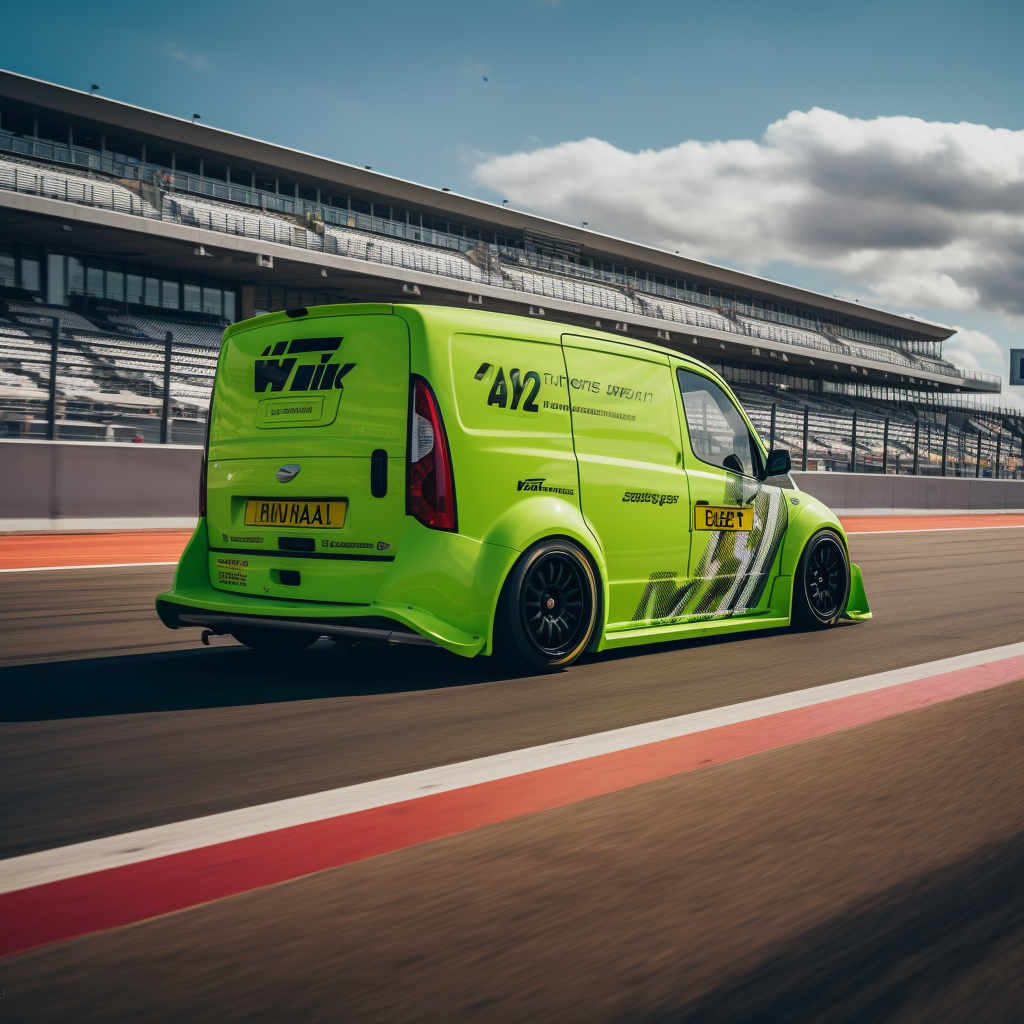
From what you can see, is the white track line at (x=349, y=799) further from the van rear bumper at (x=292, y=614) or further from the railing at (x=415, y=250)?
the railing at (x=415, y=250)

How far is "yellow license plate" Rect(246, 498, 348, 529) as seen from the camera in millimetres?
5375

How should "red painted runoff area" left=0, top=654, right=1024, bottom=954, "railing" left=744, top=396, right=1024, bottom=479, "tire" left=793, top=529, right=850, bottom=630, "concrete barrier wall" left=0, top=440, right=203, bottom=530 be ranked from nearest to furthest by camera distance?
"red painted runoff area" left=0, top=654, right=1024, bottom=954, "tire" left=793, top=529, right=850, bottom=630, "concrete barrier wall" left=0, top=440, right=203, bottom=530, "railing" left=744, top=396, right=1024, bottom=479

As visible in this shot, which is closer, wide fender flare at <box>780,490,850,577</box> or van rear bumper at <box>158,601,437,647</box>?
van rear bumper at <box>158,601,437,647</box>

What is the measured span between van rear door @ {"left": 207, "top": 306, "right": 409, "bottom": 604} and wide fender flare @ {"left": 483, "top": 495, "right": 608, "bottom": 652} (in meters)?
0.51

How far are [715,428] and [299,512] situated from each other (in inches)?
107

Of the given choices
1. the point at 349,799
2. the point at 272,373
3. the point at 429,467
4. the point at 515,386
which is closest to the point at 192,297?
the point at 272,373

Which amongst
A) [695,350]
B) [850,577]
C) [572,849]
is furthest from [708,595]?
[695,350]

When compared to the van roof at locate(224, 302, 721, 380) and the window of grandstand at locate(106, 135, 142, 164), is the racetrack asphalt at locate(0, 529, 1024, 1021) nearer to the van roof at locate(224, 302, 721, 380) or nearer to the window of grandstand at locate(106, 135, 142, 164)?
the van roof at locate(224, 302, 721, 380)

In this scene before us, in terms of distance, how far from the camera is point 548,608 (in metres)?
5.59

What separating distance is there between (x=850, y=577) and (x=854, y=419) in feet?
68.6

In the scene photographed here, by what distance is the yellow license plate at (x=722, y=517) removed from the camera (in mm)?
6520

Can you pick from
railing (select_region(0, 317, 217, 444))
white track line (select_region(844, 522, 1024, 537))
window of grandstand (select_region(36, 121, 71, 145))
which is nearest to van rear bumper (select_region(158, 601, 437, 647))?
railing (select_region(0, 317, 217, 444))

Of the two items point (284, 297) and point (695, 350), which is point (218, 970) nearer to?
point (284, 297)

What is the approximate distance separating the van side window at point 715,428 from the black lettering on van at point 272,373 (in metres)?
2.34
